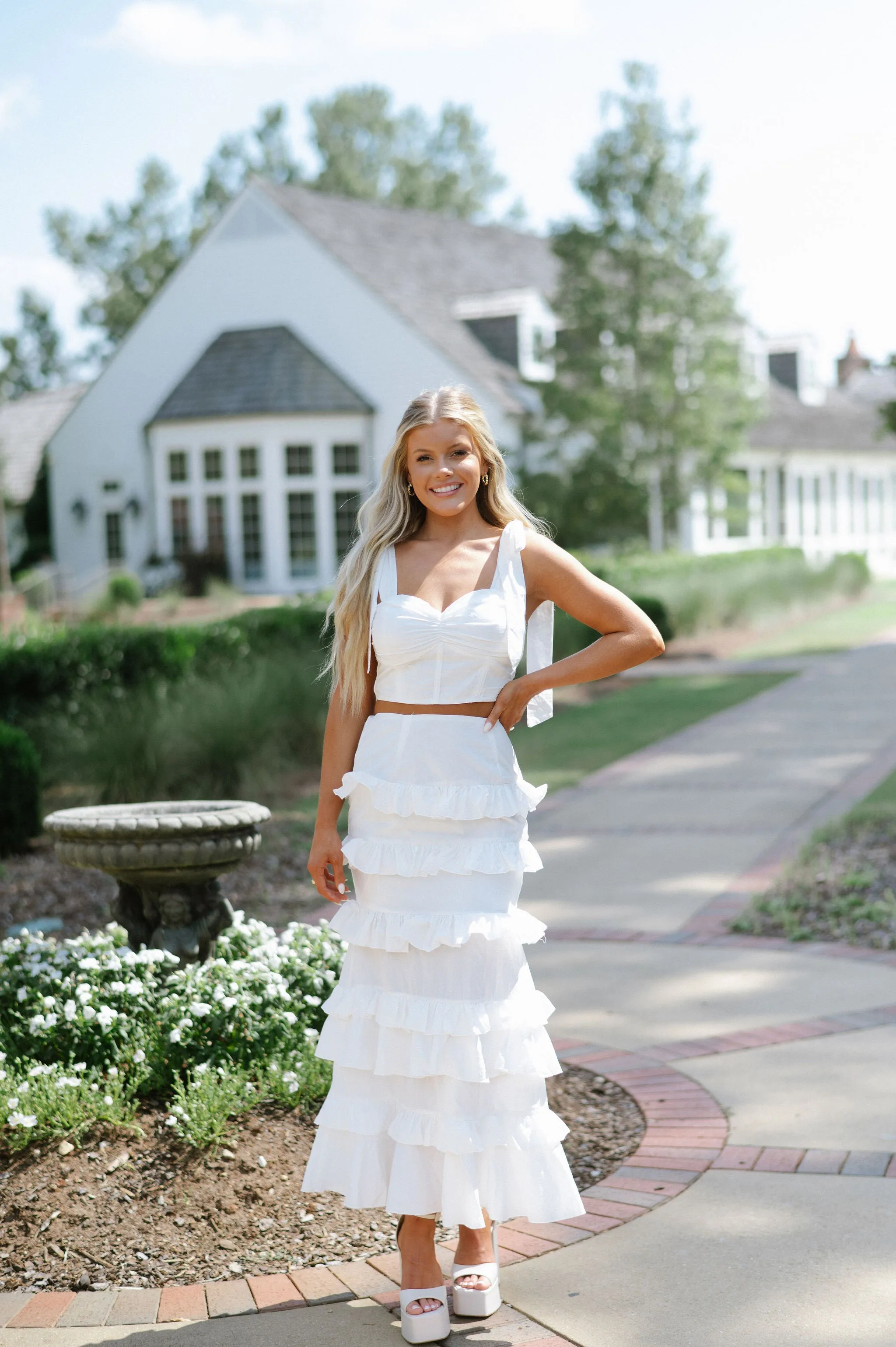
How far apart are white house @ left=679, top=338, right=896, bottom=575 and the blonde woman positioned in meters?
25.4

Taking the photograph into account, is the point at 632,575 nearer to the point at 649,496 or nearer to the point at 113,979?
the point at 649,496

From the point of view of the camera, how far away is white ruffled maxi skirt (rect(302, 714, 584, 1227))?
9.71 ft

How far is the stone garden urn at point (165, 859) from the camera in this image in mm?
4711

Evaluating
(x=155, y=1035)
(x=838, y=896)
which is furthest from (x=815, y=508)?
(x=155, y=1035)

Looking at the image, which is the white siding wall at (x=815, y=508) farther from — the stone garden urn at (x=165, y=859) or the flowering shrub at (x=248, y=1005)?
the flowering shrub at (x=248, y=1005)

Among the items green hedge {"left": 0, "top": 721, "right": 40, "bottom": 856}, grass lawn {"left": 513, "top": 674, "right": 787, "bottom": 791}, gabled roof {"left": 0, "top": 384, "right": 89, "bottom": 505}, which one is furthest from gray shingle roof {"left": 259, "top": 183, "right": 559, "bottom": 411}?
green hedge {"left": 0, "top": 721, "right": 40, "bottom": 856}

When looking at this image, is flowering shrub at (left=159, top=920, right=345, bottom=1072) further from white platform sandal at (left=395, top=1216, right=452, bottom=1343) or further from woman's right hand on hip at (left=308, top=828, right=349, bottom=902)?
white platform sandal at (left=395, top=1216, right=452, bottom=1343)

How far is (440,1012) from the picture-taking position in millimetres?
2961

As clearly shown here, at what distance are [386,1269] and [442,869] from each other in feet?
3.41

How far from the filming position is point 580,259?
2458cm

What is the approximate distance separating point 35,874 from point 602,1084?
15.3ft

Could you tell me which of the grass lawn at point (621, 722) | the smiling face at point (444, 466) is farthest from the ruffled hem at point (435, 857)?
the grass lawn at point (621, 722)

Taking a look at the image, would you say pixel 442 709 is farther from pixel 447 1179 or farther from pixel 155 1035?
pixel 155 1035

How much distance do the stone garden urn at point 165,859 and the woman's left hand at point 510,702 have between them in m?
1.87
